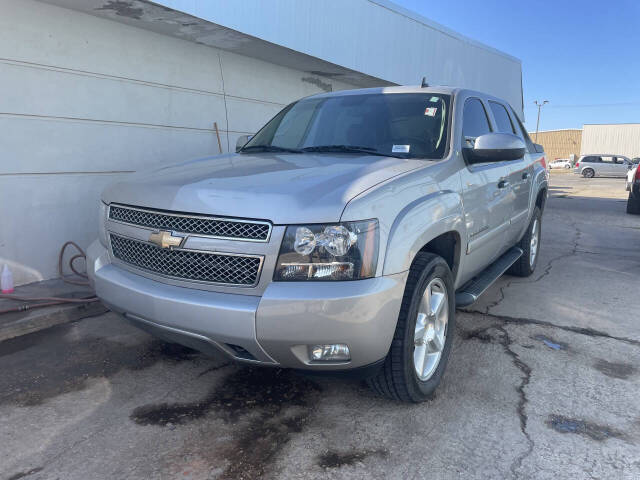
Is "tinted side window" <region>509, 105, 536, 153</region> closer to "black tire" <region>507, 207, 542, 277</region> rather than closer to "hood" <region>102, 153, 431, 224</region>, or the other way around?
"black tire" <region>507, 207, 542, 277</region>

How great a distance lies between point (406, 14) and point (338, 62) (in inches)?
122

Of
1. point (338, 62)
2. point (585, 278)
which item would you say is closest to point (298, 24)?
point (338, 62)

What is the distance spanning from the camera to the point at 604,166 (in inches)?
1342

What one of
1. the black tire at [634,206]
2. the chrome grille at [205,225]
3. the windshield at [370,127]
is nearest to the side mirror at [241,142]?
the windshield at [370,127]

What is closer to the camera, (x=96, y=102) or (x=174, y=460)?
(x=174, y=460)

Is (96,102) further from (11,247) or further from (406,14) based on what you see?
(406,14)

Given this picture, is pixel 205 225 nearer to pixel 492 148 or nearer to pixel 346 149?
pixel 346 149

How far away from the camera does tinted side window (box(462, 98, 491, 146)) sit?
12.2 feet

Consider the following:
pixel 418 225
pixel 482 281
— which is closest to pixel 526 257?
pixel 482 281

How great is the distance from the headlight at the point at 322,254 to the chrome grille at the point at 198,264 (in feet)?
0.48

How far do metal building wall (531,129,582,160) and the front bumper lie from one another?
64386mm

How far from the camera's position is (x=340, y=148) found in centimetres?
351

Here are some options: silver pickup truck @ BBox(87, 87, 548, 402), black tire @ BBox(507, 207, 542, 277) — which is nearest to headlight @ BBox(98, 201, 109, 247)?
silver pickup truck @ BBox(87, 87, 548, 402)

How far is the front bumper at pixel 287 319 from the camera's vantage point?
2273 millimetres
